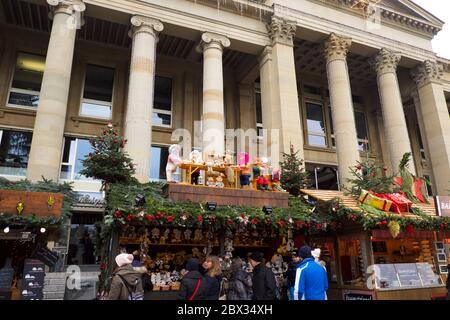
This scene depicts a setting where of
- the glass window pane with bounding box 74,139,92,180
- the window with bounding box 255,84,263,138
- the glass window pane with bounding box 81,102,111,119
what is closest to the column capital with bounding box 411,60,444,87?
the window with bounding box 255,84,263,138

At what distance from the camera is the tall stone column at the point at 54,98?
13.9 m

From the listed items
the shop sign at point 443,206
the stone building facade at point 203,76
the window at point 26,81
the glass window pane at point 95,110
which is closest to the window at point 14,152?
the stone building facade at point 203,76

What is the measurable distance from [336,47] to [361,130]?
380 inches

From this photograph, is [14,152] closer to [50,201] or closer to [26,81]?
[26,81]

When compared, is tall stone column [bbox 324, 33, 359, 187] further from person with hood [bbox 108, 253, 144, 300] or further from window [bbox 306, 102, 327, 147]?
person with hood [bbox 108, 253, 144, 300]

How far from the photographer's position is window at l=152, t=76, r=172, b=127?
870 inches

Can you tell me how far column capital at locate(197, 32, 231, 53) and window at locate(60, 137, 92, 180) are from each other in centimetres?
Result: 862

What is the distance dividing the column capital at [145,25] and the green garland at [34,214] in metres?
8.96

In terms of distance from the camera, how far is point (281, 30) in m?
20.0

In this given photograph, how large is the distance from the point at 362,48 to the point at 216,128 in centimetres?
1235

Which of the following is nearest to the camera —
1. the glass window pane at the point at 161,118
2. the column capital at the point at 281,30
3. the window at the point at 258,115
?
the column capital at the point at 281,30

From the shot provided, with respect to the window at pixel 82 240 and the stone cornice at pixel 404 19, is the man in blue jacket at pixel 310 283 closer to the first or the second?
the window at pixel 82 240

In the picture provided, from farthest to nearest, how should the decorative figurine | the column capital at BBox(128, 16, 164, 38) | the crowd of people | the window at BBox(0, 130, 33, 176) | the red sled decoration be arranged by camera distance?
the window at BBox(0, 130, 33, 176) → the column capital at BBox(128, 16, 164, 38) → the decorative figurine → the red sled decoration → the crowd of people

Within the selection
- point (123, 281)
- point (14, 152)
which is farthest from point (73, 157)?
point (123, 281)
